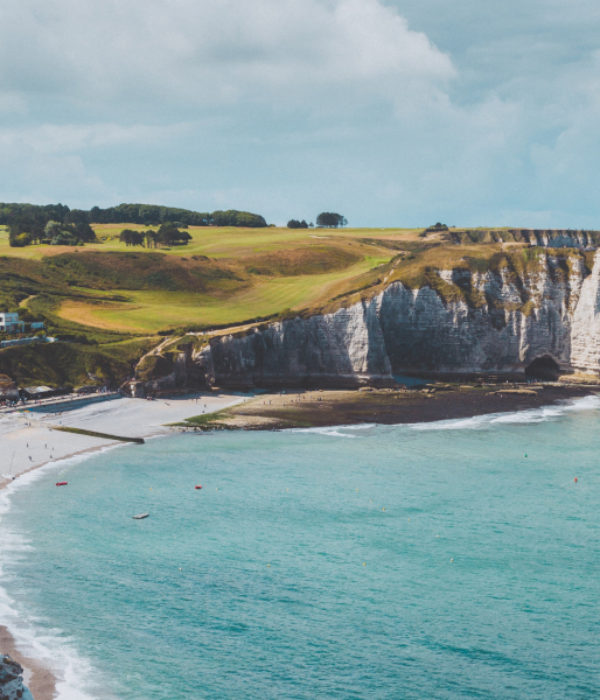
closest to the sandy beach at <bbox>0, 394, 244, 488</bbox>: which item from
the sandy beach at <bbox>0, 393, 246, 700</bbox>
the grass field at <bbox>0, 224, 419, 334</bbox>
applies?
the sandy beach at <bbox>0, 393, 246, 700</bbox>

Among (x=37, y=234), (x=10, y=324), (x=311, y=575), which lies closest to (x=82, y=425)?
(x=10, y=324)

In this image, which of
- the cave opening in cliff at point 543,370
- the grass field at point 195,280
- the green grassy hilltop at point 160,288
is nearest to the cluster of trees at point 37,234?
the grass field at point 195,280

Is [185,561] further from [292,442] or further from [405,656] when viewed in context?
[292,442]

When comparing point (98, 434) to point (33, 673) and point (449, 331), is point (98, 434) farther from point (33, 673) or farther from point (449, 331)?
point (449, 331)

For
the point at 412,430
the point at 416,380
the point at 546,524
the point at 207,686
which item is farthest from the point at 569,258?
the point at 207,686

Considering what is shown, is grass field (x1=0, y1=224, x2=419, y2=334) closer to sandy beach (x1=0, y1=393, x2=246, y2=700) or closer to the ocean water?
sandy beach (x1=0, y1=393, x2=246, y2=700)

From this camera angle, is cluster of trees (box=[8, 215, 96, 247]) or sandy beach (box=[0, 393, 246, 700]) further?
cluster of trees (box=[8, 215, 96, 247])
